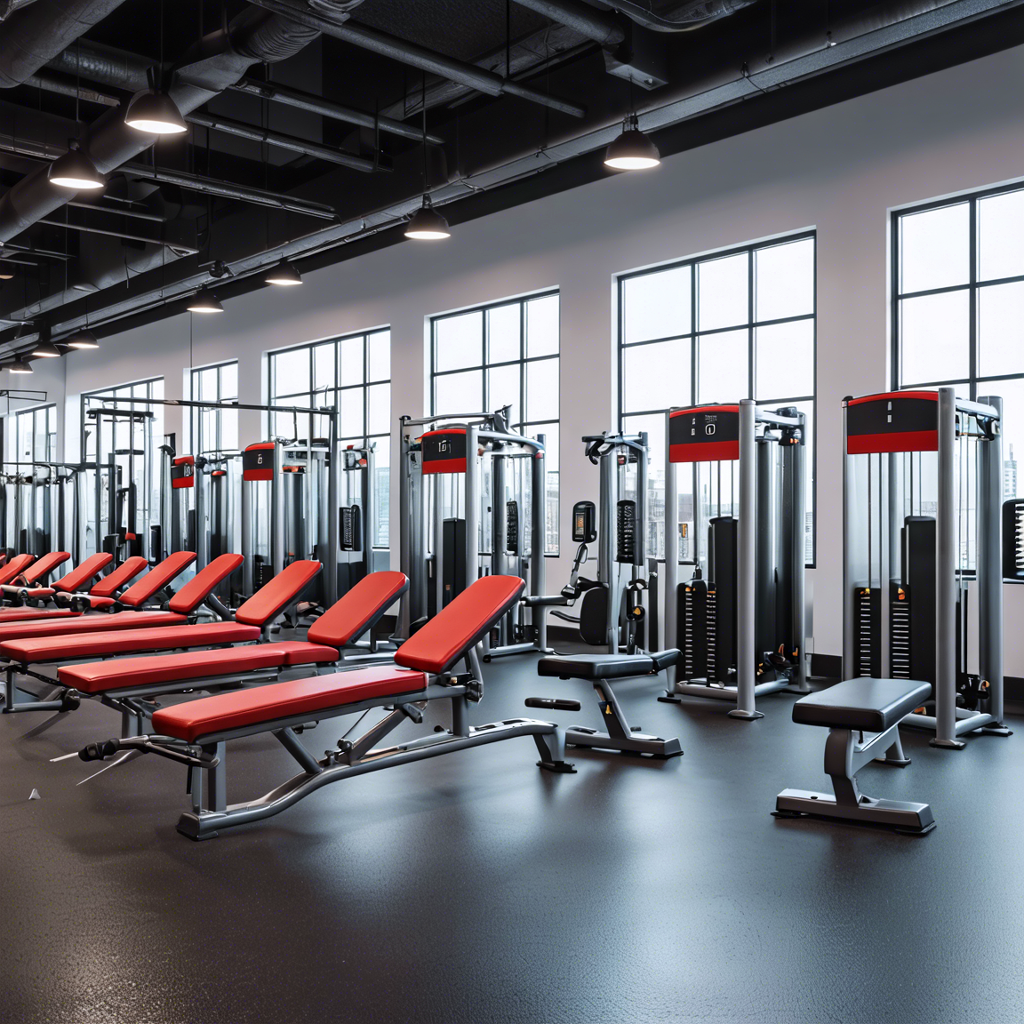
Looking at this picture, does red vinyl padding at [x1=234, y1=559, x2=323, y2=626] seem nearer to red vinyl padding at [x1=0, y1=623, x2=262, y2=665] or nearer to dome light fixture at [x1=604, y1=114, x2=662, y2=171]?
red vinyl padding at [x1=0, y1=623, x2=262, y2=665]

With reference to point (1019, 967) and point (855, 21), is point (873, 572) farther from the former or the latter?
point (1019, 967)

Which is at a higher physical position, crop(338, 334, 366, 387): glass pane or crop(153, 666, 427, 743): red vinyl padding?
crop(338, 334, 366, 387): glass pane

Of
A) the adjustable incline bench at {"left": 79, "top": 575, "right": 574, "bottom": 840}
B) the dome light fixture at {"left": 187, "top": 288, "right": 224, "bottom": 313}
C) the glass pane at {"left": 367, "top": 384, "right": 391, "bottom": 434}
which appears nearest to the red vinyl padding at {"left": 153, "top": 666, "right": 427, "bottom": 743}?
the adjustable incline bench at {"left": 79, "top": 575, "right": 574, "bottom": 840}

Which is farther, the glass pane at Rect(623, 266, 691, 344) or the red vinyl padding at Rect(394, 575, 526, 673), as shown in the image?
the glass pane at Rect(623, 266, 691, 344)

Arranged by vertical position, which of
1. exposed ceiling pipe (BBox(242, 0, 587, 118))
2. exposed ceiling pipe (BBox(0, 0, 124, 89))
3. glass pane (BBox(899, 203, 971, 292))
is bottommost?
glass pane (BBox(899, 203, 971, 292))

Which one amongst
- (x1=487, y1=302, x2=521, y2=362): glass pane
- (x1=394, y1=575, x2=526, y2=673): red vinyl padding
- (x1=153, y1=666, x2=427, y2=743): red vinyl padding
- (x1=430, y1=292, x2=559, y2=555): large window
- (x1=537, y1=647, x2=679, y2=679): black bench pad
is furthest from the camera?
(x1=487, y1=302, x2=521, y2=362): glass pane

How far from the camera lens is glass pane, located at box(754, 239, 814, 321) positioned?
7.27 metres

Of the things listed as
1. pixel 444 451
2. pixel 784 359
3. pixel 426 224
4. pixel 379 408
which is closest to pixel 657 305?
pixel 784 359

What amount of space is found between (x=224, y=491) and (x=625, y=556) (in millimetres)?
6031

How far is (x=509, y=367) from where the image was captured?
9.49 m

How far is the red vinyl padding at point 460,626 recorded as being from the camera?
4004 mm

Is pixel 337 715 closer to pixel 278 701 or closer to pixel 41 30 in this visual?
pixel 278 701

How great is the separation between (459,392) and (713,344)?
2.95 m

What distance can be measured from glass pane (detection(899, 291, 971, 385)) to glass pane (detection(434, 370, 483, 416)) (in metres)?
4.32
